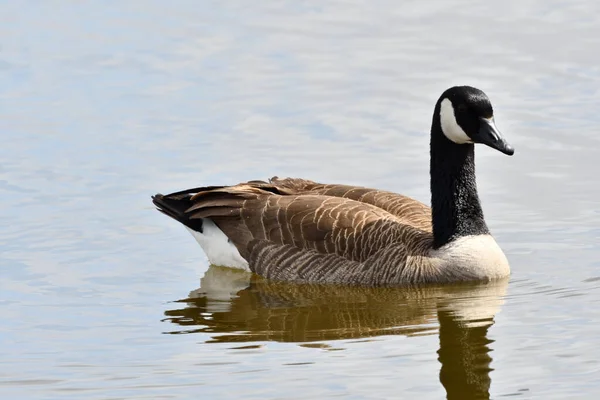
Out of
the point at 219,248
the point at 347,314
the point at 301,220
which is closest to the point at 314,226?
the point at 301,220

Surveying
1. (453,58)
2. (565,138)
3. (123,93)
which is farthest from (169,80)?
(565,138)

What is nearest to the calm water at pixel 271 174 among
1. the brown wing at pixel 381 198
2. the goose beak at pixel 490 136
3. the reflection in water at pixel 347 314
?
the reflection in water at pixel 347 314

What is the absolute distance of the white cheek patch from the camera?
49.2 feet

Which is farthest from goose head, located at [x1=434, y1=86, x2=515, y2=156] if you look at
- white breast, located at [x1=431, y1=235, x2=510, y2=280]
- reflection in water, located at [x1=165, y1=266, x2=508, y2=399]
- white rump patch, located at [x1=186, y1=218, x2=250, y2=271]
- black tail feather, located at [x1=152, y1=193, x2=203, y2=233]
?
black tail feather, located at [x1=152, y1=193, x2=203, y2=233]

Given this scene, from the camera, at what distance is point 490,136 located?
14.6m

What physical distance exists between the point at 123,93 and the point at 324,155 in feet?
11.9

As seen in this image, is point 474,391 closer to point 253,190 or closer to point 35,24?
point 253,190

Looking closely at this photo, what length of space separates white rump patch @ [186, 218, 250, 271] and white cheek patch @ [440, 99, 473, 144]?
2.87m

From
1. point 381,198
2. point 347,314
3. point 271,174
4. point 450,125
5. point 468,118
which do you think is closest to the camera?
point 347,314

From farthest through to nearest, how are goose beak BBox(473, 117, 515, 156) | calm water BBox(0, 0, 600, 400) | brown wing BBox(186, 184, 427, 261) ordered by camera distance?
brown wing BBox(186, 184, 427, 261) → goose beak BBox(473, 117, 515, 156) → calm water BBox(0, 0, 600, 400)

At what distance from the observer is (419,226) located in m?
15.7

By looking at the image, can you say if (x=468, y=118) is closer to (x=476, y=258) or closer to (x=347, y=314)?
(x=476, y=258)

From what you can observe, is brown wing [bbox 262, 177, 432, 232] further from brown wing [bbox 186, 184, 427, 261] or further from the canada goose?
brown wing [bbox 186, 184, 427, 261]

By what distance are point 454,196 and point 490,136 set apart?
2.94 ft
